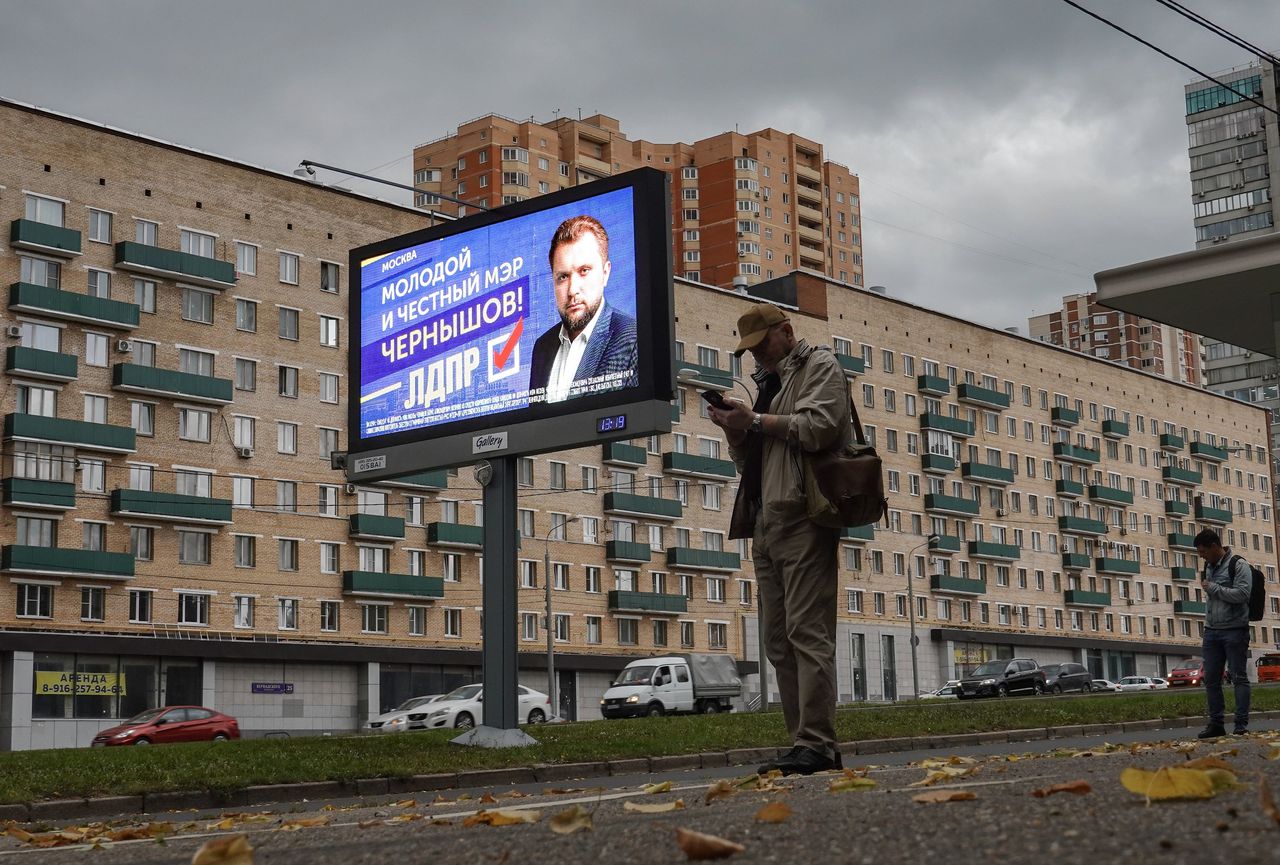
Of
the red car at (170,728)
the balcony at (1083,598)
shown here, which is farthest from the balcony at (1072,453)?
the red car at (170,728)

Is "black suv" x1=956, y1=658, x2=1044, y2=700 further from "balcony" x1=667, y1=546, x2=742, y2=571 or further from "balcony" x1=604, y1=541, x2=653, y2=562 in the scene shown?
"balcony" x1=667, y1=546, x2=742, y2=571

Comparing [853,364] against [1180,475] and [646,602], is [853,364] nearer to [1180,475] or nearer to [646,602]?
[646,602]

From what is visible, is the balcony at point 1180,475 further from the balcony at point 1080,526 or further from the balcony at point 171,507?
the balcony at point 171,507

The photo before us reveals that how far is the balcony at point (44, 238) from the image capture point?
52219 millimetres

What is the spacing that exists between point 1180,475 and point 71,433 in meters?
77.4

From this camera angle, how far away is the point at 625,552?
6962 cm

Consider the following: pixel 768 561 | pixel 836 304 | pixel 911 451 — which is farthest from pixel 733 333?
pixel 768 561

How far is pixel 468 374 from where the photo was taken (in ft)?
57.6

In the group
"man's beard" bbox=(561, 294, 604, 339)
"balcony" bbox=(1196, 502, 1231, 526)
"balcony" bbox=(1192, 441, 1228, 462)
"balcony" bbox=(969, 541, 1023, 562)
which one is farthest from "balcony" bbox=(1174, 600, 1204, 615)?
"man's beard" bbox=(561, 294, 604, 339)

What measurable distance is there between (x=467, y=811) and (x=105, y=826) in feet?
6.87

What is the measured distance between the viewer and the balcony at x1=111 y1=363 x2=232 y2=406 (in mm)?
54344

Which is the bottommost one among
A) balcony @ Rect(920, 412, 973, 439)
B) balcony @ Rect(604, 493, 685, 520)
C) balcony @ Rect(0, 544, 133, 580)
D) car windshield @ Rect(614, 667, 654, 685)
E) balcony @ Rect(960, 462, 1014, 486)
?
car windshield @ Rect(614, 667, 654, 685)

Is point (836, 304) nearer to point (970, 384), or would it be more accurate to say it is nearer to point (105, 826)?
point (970, 384)

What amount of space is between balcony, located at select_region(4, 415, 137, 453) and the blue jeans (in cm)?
4549
